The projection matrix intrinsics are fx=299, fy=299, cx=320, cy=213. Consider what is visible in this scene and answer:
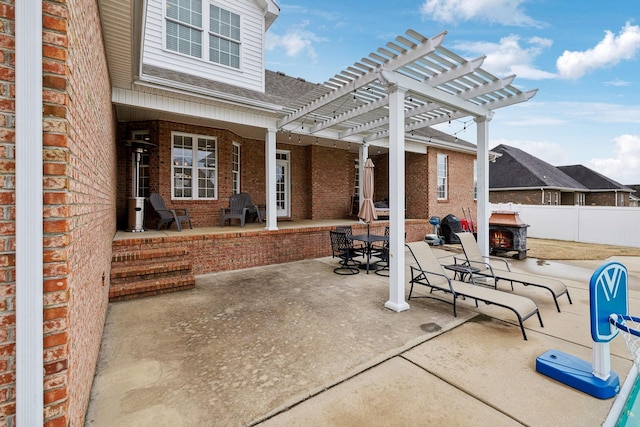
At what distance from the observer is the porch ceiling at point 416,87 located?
14.4 feet

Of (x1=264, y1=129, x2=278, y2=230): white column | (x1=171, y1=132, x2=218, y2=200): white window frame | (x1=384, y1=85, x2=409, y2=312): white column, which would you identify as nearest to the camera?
(x1=384, y1=85, x2=409, y2=312): white column

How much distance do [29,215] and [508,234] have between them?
10.3 metres

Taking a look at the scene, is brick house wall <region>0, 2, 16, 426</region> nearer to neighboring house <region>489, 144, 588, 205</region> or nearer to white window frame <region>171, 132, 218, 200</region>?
white window frame <region>171, 132, 218, 200</region>

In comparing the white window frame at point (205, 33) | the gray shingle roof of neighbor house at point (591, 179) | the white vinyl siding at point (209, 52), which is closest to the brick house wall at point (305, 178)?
the white vinyl siding at point (209, 52)

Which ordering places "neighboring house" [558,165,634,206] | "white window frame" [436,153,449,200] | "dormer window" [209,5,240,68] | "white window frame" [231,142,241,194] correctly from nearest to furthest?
"dormer window" [209,5,240,68]
"white window frame" [231,142,241,194]
"white window frame" [436,153,449,200]
"neighboring house" [558,165,634,206]

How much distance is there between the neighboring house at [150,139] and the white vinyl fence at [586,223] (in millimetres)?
3190

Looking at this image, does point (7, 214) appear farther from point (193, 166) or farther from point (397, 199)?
point (193, 166)

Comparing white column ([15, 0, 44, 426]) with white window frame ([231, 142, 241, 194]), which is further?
white window frame ([231, 142, 241, 194])

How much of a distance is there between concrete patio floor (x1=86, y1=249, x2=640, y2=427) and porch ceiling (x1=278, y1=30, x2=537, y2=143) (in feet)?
12.3

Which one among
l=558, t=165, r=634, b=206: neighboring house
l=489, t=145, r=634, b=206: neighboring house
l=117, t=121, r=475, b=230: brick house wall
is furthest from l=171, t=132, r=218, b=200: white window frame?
l=558, t=165, r=634, b=206: neighboring house

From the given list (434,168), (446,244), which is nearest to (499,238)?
(446,244)

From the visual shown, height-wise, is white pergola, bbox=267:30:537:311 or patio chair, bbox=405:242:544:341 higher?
white pergola, bbox=267:30:537:311

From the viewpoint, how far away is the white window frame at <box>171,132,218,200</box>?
866cm

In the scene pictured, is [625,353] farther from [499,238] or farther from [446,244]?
[446,244]
